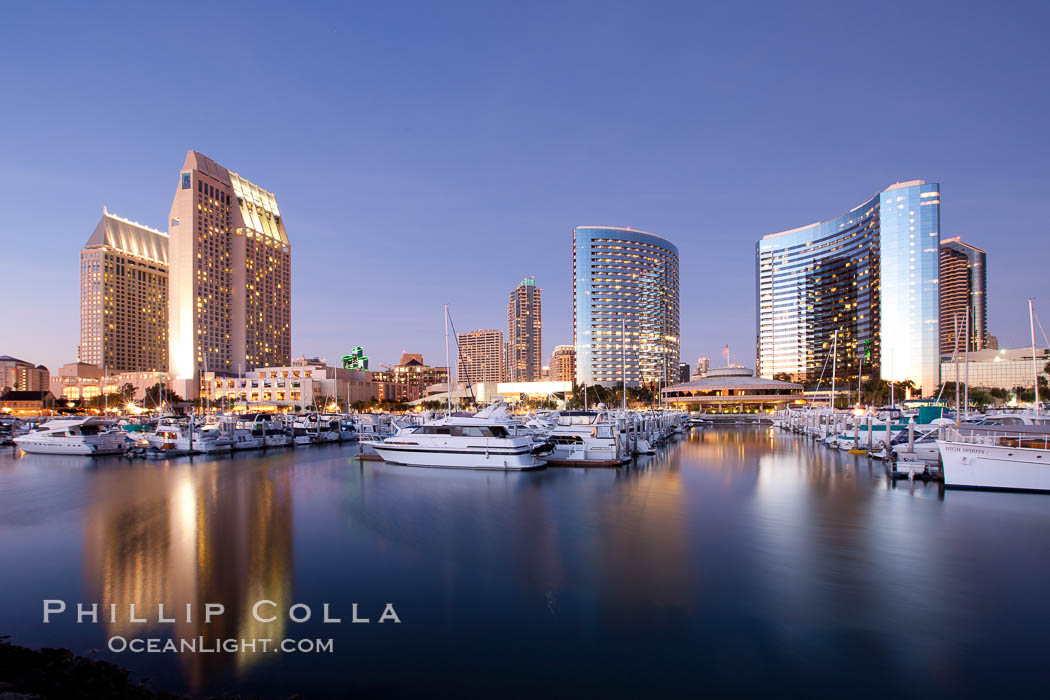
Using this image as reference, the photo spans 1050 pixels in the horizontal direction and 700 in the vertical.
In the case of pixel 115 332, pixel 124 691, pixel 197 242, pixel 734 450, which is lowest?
pixel 734 450

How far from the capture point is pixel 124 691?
7730 mm

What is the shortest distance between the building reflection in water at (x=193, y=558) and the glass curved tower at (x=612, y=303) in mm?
136149

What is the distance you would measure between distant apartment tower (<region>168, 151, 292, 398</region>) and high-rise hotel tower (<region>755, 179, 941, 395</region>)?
147 meters

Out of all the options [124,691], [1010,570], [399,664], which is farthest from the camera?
[1010,570]

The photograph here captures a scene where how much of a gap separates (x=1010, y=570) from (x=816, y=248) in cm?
16026

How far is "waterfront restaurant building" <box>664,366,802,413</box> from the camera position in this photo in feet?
416

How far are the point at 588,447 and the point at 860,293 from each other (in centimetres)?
12999

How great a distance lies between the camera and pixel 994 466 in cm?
2430

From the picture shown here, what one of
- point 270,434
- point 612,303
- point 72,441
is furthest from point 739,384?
point 72,441

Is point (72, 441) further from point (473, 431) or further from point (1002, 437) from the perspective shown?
point (1002, 437)

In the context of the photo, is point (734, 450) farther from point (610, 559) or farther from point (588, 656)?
point (588, 656)

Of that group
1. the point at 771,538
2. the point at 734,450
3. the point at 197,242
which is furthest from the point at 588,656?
the point at 197,242

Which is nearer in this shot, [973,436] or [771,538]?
[771,538]

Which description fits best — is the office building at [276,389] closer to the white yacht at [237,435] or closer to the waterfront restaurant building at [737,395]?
the waterfront restaurant building at [737,395]
